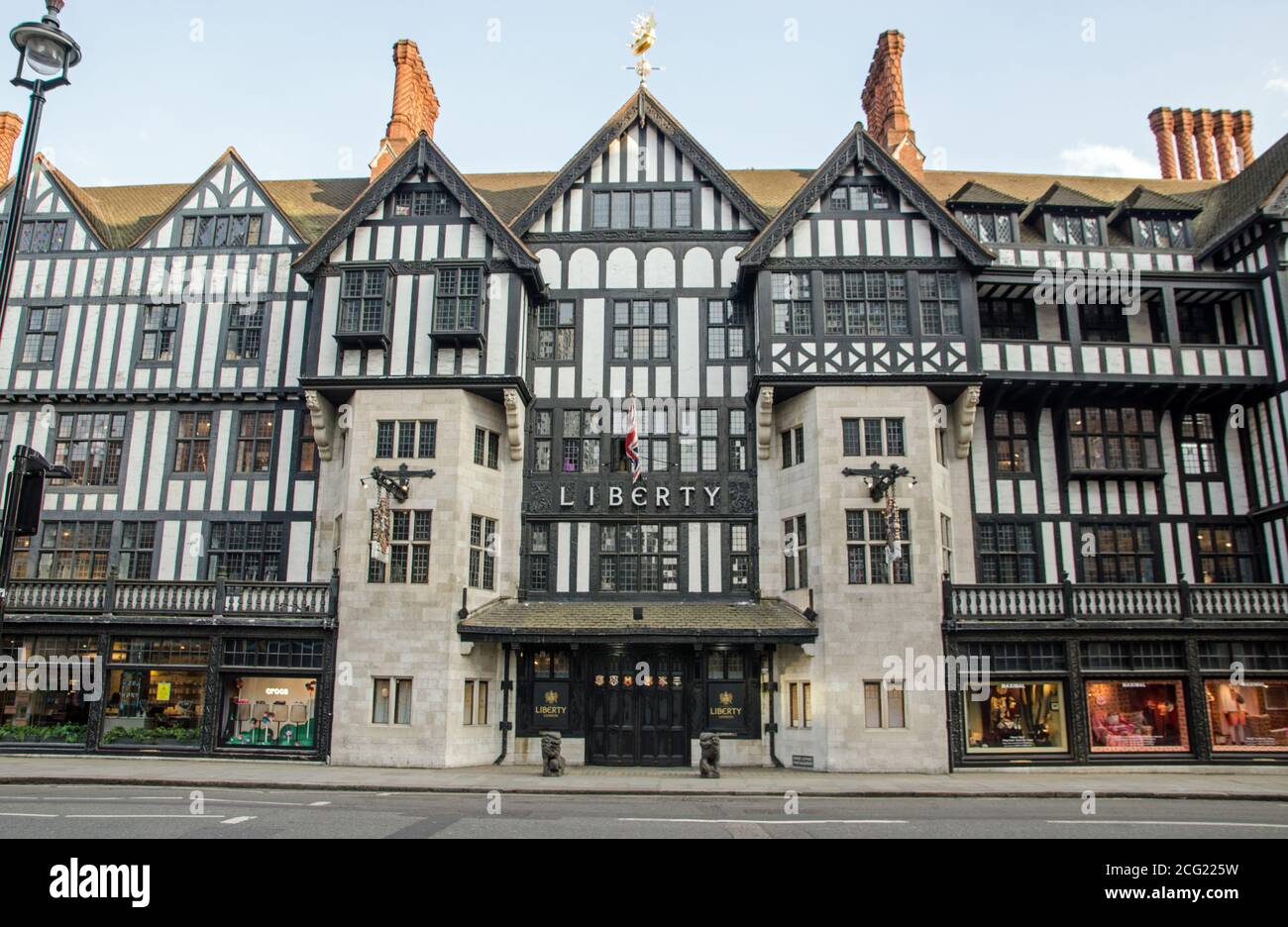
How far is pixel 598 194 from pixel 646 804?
68.2ft

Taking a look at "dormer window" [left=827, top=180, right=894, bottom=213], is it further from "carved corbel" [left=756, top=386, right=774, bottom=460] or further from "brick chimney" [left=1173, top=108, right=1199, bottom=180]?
"brick chimney" [left=1173, top=108, right=1199, bottom=180]

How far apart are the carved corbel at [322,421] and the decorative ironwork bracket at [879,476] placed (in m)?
16.4

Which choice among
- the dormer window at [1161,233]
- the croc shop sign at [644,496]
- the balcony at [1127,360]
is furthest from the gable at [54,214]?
the dormer window at [1161,233]

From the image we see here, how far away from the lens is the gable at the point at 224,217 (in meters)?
31.0

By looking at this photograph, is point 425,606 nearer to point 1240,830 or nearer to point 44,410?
point 44,410

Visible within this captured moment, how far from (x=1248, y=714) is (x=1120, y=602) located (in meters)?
4.94

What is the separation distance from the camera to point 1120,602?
25.3 meters

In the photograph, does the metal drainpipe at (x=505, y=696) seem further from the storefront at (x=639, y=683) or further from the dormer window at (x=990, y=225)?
the dormer window at (x=990, y=225)

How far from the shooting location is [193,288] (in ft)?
100

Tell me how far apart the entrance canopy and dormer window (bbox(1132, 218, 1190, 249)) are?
18.5 m

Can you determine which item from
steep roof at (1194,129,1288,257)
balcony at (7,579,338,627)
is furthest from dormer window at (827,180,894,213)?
balcony at (7,579,338,627)

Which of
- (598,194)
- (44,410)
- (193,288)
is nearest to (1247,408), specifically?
(598,194)

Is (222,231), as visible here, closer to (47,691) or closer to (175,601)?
(175,601)

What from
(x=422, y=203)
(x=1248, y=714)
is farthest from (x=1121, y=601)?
(x=422, y=203)
